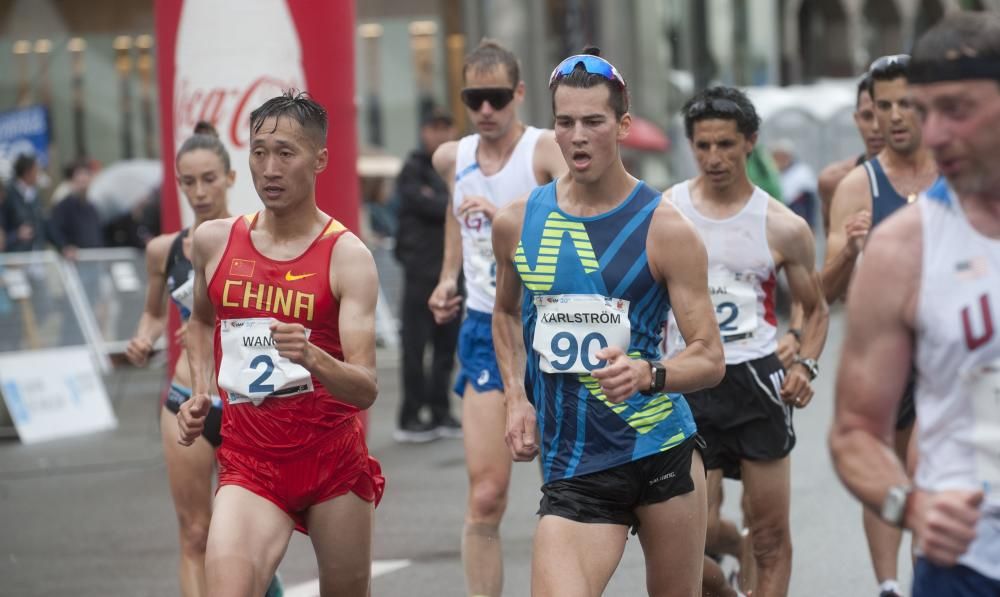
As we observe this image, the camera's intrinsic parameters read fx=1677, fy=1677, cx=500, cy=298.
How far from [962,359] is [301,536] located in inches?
263

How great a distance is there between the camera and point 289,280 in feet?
17.1

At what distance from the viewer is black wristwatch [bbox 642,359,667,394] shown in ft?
15.7

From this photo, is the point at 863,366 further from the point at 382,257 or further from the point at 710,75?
the point at 710,75

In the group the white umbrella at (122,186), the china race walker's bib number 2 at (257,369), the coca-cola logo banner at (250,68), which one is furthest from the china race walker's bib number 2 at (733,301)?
the white umbrella at (122,186)

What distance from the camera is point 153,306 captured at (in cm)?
734

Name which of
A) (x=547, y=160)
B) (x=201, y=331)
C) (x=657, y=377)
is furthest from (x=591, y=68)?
(x=547, y=160)

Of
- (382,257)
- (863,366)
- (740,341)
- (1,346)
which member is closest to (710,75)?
(382,257)

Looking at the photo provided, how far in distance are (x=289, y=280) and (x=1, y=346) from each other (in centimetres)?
944

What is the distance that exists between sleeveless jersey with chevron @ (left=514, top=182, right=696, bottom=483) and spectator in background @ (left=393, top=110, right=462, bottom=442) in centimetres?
745

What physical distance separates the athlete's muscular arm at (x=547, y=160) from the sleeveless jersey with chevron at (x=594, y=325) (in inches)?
84.0

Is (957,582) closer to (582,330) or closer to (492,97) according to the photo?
(582,330)

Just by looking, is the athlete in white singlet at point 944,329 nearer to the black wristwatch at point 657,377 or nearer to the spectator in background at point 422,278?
the black wristwatch at point 657,377

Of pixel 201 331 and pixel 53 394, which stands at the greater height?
pixel 201 331

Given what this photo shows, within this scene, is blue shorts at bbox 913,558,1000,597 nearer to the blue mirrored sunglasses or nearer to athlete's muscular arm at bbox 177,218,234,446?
the blue mirrored sunglasses
